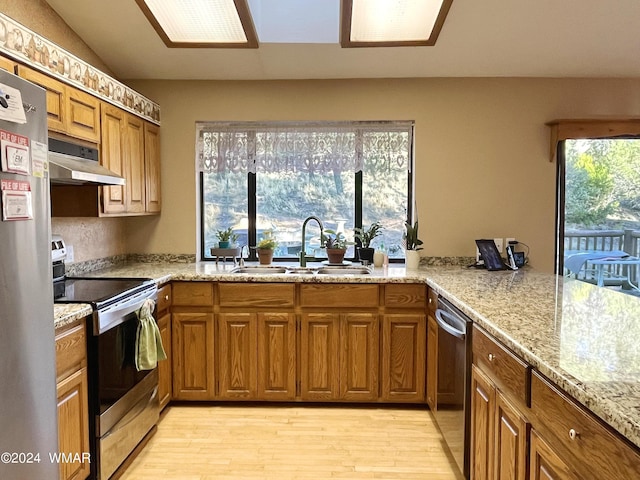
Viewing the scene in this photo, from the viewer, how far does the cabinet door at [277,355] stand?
2.88 meters

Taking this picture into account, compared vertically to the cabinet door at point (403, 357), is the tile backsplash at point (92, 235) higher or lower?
higher

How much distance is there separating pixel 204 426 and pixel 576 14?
11.1ft

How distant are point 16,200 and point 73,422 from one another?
1.01 meters

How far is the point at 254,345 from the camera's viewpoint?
9.46 feet

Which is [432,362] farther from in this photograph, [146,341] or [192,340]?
[146,341]

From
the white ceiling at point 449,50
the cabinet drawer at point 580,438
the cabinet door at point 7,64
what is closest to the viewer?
the cabinet drawer at point 580,438

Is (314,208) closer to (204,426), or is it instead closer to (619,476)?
(204,426)

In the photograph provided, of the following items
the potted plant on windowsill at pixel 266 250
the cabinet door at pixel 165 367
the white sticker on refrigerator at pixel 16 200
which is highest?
the white sticker on refrigerator at pixel 16 200

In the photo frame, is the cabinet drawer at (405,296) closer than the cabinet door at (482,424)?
No

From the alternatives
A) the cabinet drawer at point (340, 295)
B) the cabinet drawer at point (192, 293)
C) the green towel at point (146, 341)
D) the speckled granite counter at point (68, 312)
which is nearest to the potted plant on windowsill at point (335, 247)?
the cabinet drawer at point (340, 295)

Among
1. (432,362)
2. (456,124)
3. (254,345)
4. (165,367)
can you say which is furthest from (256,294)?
(456,124)

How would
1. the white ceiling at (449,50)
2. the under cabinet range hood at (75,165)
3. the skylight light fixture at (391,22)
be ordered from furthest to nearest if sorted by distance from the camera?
the white ceiling at (449,50) < the skylight light fixture at (391,22) < the under cabinet range hood at (75,165)

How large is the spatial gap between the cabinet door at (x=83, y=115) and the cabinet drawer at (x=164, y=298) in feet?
3.23

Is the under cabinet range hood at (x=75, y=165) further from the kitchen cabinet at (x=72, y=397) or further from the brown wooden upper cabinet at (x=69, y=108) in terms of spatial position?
the kitchen cabinet at (x=72, y=397)
